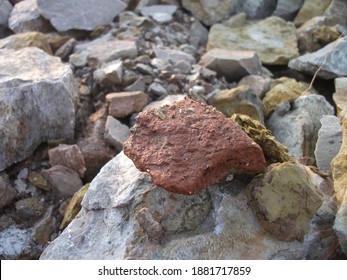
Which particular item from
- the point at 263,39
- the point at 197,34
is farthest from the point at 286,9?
the point at 197,34

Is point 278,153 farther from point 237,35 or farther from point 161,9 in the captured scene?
point 161,9

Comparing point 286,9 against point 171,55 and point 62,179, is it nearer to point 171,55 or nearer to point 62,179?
point 171,55

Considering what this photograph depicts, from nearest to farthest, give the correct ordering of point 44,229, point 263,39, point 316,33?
point 44,229, point 316,33, point 263,39

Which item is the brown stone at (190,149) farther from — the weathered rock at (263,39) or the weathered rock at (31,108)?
the weathered rock at (263,39)

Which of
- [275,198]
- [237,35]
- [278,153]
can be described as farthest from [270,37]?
[275,198]

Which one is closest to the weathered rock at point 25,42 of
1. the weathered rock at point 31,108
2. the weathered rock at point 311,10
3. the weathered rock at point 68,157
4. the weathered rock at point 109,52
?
the weathered rock at point 109,52

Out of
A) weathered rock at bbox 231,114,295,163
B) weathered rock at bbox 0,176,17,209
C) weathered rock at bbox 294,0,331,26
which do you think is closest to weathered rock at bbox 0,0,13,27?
weathered rock at bbox 0,176,17,209
